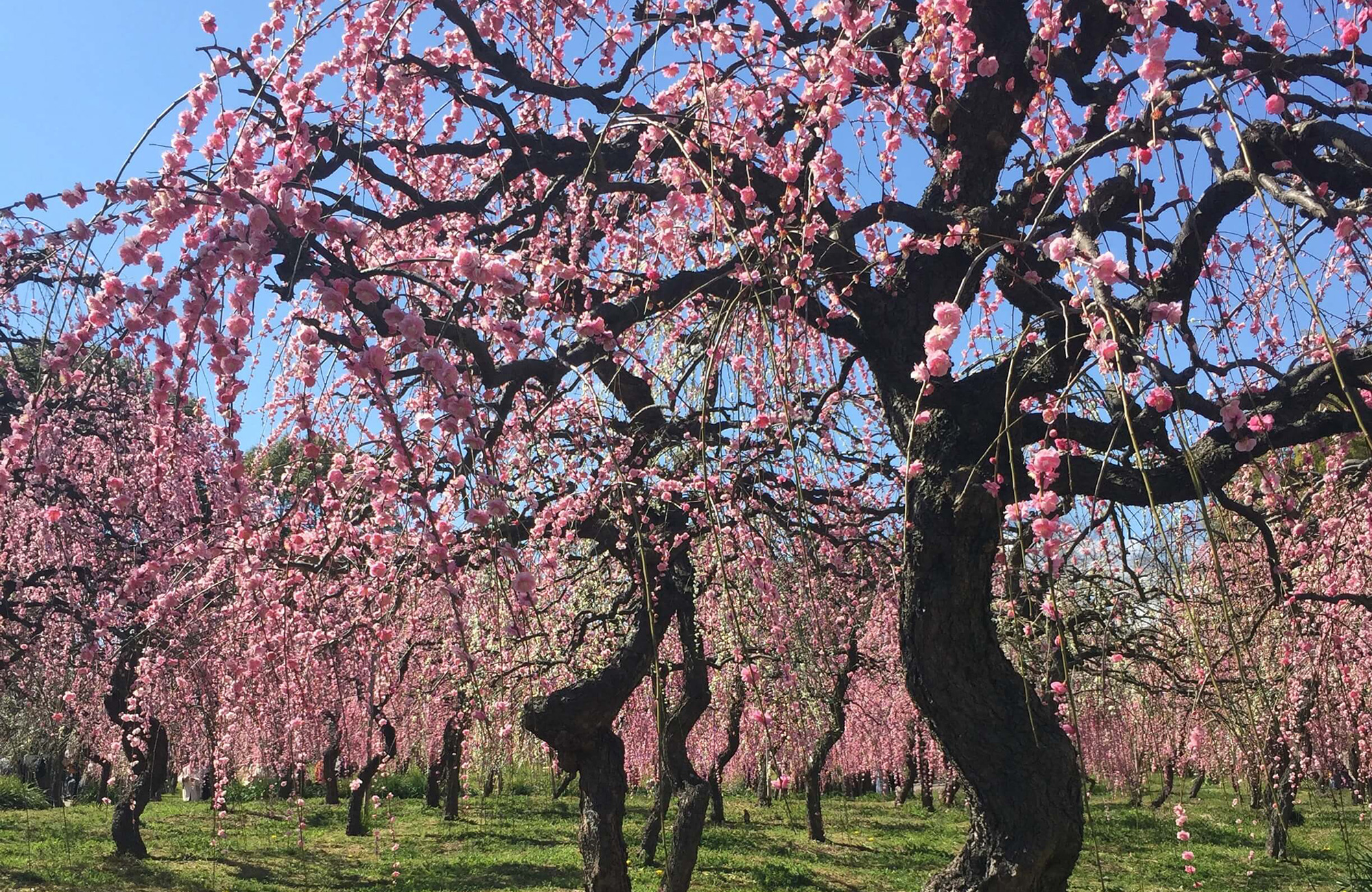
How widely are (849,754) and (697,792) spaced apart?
37.5 feet

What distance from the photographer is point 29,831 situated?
579 inches

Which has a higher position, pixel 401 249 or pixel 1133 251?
pixel 401 249

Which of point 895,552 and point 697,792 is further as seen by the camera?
point 697,792

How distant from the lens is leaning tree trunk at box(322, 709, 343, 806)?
12477 mm

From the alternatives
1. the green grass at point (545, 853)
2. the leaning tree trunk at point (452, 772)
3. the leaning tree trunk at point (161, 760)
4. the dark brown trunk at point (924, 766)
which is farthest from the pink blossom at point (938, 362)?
the dark brown trunk at point (924, 766)

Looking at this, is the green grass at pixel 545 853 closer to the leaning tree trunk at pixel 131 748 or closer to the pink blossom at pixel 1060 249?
the leaning tree trunk at pixel 131 748

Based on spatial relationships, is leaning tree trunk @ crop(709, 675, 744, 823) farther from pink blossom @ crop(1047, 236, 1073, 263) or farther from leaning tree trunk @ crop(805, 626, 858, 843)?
pink blossom @ crop(1047, 236, 1073, 263)

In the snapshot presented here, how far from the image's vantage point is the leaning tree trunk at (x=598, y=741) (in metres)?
7.02

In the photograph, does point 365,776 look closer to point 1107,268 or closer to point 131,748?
point 131,748

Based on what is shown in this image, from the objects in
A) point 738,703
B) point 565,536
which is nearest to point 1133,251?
point 565,536

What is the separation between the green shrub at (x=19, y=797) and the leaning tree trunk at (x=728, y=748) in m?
14.5

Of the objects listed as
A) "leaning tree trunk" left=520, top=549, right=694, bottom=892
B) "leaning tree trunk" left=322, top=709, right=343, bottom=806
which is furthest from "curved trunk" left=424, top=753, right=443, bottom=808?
"leaning tree trunk" left=520, top=549, right=694, bottom=892

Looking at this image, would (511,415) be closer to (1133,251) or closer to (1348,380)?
(1133,251)

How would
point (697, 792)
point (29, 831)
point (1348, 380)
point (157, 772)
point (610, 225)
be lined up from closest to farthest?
point (1348, 380)
point (610, 225)
point (697, 792)
point (157, 772)
point (29, 831)
